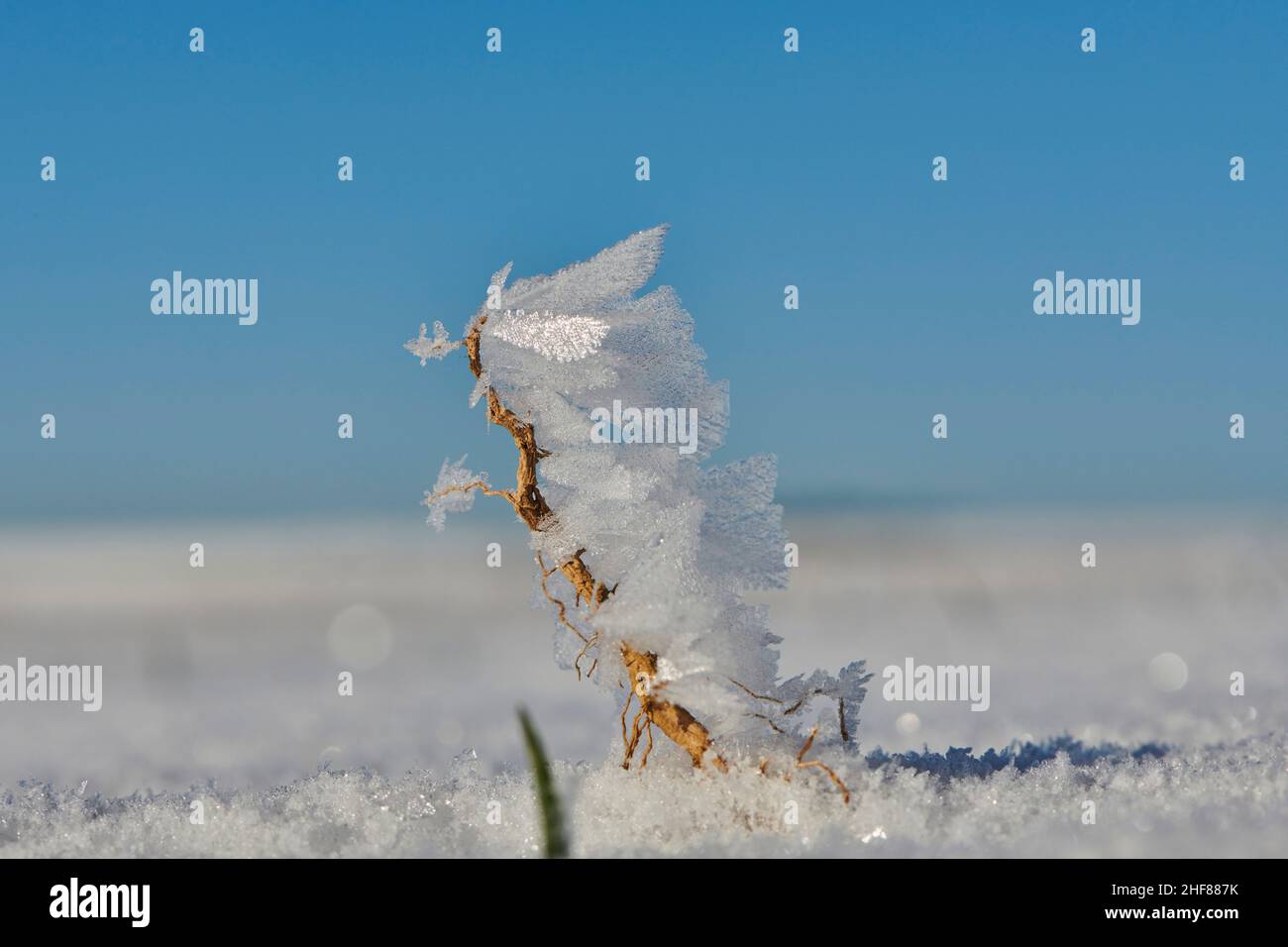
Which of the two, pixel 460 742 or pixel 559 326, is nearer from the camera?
pixel 559 326

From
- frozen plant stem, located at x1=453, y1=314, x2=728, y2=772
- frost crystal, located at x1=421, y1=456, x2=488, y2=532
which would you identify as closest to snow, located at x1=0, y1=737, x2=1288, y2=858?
frozen plant stem, located at x1=453, y1=314, x2=728, y2=772

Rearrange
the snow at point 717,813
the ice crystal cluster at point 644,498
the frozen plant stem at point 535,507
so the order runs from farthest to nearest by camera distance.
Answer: the frozen plant stem at point 535,507 < the ice crystal cluster at point 644,498 < the snow at point 717,813

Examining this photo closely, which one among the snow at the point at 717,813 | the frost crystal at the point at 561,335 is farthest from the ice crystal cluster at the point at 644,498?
the snow at the point at 717,813

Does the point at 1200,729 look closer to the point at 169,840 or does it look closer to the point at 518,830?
the point at 518,830

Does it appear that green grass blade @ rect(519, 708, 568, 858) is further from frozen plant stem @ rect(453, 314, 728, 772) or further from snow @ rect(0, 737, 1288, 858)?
frozen plant stem @ rect(453, 314, 728, 772)

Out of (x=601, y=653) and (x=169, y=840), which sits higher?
(x=601, y=653)

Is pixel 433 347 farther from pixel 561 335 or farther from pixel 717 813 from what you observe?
pixel 717 813

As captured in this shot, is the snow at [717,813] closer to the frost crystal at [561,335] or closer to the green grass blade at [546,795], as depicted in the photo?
the green grass blade at [546,795]
